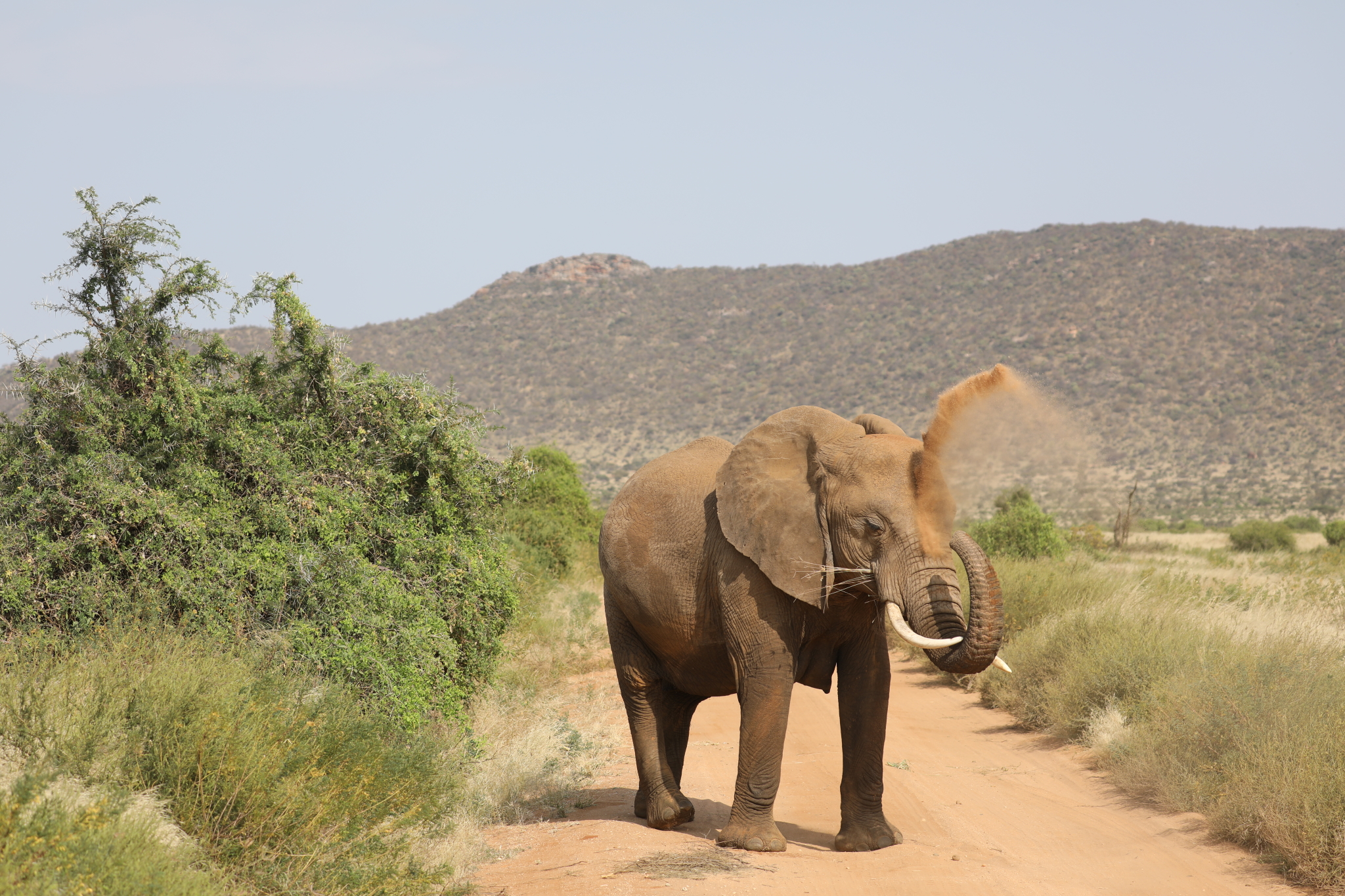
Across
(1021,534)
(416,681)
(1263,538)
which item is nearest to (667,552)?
(416,681)

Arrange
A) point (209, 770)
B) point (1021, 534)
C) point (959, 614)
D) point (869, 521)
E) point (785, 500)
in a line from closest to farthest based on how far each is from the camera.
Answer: point (209, 770) → point (959, 614) → point (869, 521) → point (785, 500) → point (1021, 534)

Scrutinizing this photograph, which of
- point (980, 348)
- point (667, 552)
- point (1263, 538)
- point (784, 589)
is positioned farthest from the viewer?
point (980, 348)

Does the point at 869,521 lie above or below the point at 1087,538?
above

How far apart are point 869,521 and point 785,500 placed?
2.20ft

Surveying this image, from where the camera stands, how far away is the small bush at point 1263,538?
35.4m

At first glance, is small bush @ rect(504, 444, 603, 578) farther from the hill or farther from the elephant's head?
the hill

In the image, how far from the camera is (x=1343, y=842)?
7.25 metres

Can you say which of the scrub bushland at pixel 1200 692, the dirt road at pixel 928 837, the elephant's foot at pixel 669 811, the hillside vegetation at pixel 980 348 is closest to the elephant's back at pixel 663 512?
the elephant's foot at pixel 669 811

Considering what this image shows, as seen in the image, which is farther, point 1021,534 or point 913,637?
point 1021,534

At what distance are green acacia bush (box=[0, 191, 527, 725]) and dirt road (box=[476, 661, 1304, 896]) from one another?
210cm

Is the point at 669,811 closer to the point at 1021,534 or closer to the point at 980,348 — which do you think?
the point at 1021,534

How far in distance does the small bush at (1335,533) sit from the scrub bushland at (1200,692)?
18.5 m

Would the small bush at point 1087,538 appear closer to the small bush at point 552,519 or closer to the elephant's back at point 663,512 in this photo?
the small bush at point 552,519

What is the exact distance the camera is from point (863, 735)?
7.50m
